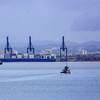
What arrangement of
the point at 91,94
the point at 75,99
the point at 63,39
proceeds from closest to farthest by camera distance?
the point at 75,99, the point at 91,94, the point at 63,39

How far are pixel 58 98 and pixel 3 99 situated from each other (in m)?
4.54

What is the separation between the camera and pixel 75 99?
4138 centimetres

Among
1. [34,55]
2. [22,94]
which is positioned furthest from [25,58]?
[22,94]

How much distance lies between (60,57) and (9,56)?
17.6 metres

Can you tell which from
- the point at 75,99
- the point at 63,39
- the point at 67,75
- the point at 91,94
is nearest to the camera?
the point at 75,99

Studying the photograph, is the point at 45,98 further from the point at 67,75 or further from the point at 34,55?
the point at 34,55

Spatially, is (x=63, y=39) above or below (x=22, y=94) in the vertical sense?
above

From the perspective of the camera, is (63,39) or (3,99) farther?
(63,39)

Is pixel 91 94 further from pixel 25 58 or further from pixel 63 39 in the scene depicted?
pixel 25 58

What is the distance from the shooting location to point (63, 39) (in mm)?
142250

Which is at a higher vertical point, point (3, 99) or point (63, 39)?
point (63, 39)

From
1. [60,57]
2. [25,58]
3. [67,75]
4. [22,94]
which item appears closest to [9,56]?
[25,58]

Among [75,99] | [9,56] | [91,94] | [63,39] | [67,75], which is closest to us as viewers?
[75,99]

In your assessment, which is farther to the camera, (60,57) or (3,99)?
(60,57)
